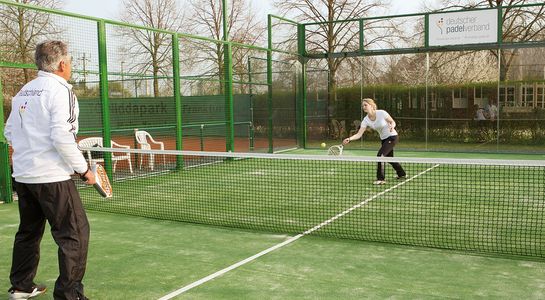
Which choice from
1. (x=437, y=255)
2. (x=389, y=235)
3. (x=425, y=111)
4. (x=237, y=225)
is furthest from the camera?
(x=425, y=111)

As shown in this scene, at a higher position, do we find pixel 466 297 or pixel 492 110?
pixel 492 110

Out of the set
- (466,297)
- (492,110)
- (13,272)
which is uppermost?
(492,110)

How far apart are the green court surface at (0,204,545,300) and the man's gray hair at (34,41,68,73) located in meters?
1.86

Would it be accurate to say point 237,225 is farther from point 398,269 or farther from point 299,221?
point 398,269

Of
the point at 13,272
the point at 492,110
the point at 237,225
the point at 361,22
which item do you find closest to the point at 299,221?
the point at 237,225

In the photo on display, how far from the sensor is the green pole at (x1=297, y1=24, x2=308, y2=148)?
18.9 metres

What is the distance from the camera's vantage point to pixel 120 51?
12.2 meters

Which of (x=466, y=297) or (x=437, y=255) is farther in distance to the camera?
(x=437, y=255)

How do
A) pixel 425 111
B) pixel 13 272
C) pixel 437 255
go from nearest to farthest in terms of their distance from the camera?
pixel 13 272 → pixel 437 255 → pixel 425 111

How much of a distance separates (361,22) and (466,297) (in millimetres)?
14575

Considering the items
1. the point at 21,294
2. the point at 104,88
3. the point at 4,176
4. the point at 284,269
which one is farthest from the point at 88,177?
the point at 104,88

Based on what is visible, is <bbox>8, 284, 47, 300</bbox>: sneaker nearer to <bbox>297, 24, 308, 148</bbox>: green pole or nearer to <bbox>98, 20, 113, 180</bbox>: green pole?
<bbox>98, 20, 113, 180</bbox>: green pole

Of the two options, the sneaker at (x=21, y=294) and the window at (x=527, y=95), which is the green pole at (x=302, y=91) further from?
the sneaker at (x=21, y=294)

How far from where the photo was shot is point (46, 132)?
3648mm
